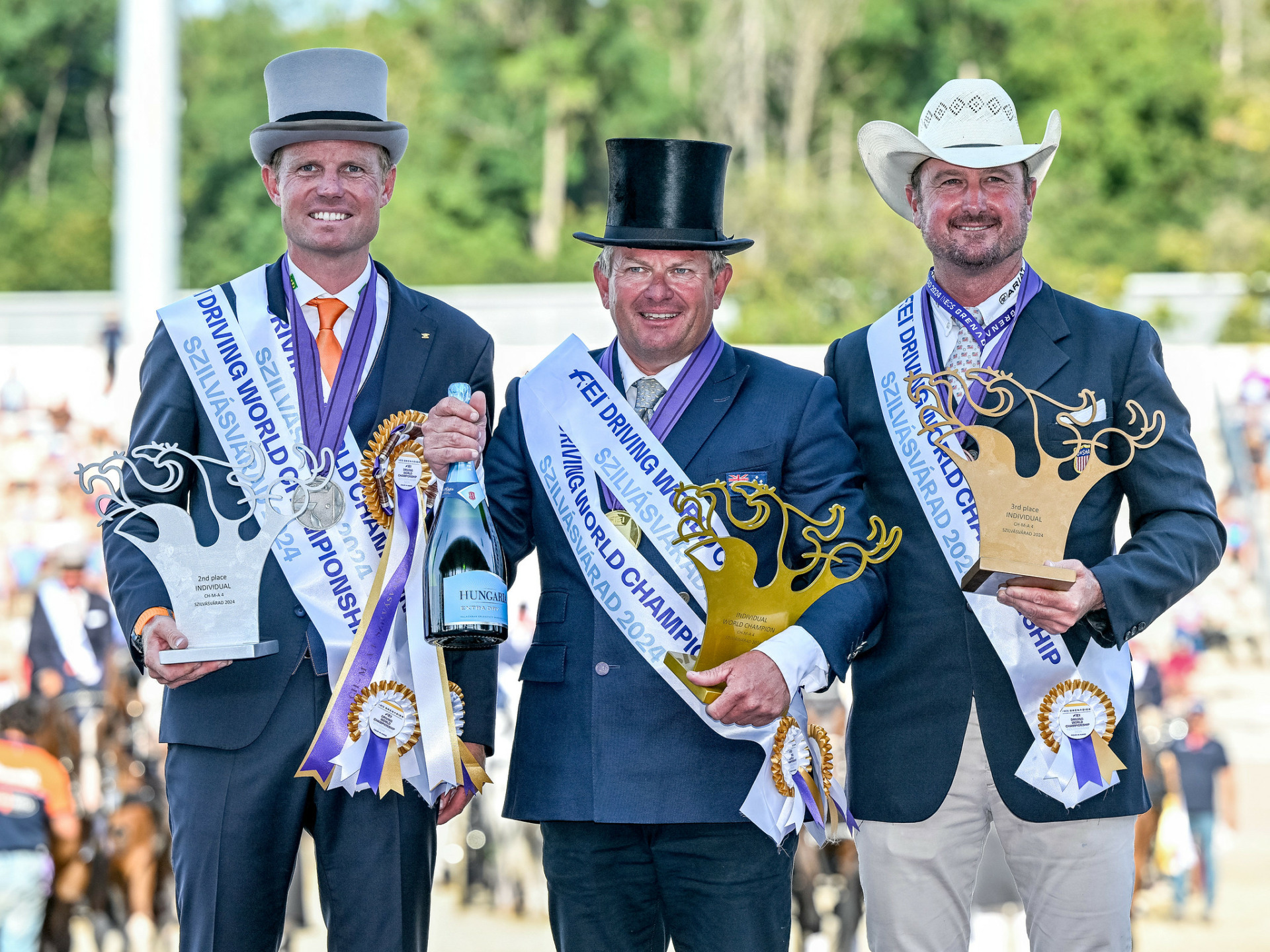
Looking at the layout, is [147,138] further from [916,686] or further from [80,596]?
[916,686]

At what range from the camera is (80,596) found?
7.70m

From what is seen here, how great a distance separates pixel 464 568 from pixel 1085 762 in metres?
1.04

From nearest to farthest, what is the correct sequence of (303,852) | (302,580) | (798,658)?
(798,658)
(302,580)
(303,852)

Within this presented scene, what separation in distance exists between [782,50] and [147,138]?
17573 mm

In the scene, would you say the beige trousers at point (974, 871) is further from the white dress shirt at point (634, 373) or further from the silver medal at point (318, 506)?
the silver medal at point (318, 506)

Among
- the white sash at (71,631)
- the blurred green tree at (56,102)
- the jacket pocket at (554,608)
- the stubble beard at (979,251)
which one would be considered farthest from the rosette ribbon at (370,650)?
the blurred green tree at (56,102)

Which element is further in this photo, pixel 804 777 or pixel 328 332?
pixel 328 332

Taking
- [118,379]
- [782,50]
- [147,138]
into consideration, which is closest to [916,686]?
[147,138]

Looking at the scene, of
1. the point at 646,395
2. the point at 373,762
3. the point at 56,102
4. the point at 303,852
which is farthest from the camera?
the point at 56,102

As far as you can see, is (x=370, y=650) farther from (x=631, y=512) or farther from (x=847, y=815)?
(x=847, y=815)

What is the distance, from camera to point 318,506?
2.70m

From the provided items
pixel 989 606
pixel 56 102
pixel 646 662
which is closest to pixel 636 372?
pixel 646 662

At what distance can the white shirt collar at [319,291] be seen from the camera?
9.37 feet

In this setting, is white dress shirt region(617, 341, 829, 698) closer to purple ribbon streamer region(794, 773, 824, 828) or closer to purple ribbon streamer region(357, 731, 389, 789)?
purple ribbon streamer region(794, 773, 824, 828)
